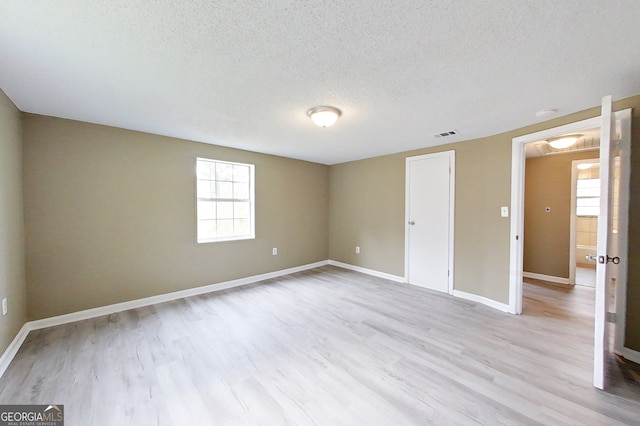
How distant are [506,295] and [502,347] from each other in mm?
1042

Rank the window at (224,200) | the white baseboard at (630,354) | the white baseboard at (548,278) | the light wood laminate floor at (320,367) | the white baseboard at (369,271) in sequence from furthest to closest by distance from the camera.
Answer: the white baseboard at (369,271) < the white baseboard at (548,278) < the window at (224,200) < the white baseboard at (630,354) < the light wood laminate floor at (320,367)

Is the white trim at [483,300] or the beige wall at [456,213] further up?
the beige wall at [456,213]

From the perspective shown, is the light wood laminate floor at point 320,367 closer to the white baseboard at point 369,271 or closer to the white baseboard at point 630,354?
the white baseboard at point 630,354

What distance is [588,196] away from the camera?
5.43 metres

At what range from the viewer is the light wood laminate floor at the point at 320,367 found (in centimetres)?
153

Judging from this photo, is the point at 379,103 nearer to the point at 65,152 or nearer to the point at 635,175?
the point at 635,175

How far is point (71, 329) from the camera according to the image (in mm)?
2555

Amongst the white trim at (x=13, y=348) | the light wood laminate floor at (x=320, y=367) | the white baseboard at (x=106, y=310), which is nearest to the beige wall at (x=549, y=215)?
the light wood laminate floor at (x=320, y=367)

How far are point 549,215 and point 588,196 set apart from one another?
2.22 metres

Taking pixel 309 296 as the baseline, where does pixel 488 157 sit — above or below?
above

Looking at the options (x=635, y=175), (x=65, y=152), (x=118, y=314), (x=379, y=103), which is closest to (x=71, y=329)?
(x=118, y=314)

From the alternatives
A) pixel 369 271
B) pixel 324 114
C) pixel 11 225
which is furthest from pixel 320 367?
pixel 11 225

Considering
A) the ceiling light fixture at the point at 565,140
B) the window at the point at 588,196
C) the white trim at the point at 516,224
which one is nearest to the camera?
the white trim at the point at 516,224

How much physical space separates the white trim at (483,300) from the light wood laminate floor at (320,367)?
0.57 feet
